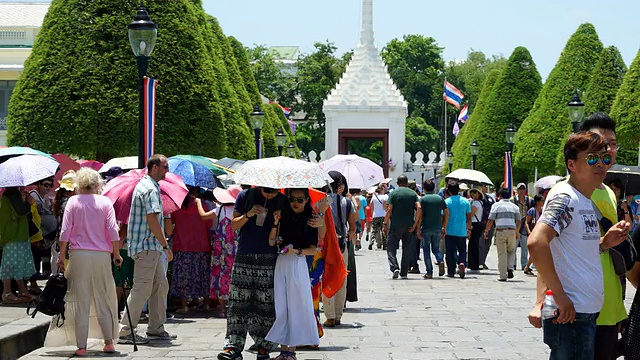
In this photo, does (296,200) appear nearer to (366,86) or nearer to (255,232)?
(255,232)

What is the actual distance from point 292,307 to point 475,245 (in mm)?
13740

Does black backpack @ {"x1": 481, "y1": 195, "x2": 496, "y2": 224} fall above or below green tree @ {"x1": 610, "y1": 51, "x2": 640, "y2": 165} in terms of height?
below

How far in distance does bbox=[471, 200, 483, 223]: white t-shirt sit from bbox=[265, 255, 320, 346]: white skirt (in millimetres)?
12911

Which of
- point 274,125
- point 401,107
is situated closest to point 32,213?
point 274,125

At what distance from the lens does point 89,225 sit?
1034cm

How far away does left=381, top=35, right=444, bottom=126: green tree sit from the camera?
286 ft

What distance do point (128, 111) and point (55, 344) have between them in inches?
612

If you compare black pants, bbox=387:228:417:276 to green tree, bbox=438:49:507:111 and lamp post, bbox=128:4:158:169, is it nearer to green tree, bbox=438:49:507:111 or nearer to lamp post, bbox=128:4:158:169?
lamp post, bbox=128:4:158:169

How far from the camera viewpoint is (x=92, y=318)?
418 inches

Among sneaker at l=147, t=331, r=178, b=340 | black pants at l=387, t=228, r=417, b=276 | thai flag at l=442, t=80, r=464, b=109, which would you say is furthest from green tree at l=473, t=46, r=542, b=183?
sneaker at l=147, t=331, r=178, b=340

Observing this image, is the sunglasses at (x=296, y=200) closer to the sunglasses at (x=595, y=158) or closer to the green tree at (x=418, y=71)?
the sunglasses at (x=595, y=158)

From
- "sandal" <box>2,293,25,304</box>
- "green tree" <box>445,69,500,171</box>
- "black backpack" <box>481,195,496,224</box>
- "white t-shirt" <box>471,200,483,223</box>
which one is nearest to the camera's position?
"sandal" <box>2,293,25,304</box>

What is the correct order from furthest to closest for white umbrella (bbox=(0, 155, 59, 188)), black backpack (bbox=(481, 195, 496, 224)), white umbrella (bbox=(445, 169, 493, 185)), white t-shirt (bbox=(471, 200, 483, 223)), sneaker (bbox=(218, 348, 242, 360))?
white umbrella (bbox=(445, 169, 493, 185))
black backpack (bbox=(481, 195, 496, 224))
white t-shirt (bbox=(471, 200, 483, 223))
white umbrella (bbox=(0, 155, 59, 188))
sneaker (bbox=(218, 348, 242, 360))

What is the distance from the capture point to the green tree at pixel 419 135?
84.4 m
